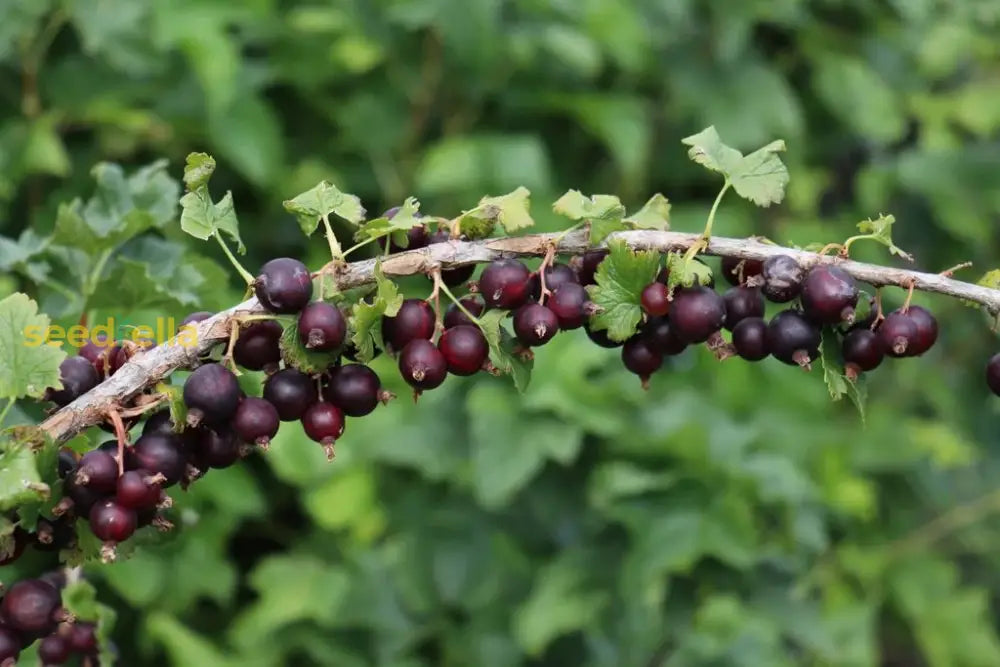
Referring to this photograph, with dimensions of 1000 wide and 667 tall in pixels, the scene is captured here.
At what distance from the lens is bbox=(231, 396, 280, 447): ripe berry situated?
2.99 ft

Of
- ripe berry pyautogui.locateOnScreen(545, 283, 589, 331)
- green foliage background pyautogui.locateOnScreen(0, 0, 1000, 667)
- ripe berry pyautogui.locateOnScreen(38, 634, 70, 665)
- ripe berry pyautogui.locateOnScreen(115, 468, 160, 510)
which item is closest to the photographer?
ripe berry pyautogui.locateOnScreen(115, 468, 160, 510)

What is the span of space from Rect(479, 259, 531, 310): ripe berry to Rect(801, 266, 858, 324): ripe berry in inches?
9.0

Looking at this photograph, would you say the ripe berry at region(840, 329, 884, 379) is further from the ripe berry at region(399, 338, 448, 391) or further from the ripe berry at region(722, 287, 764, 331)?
the ripe berry at region(399, 338, 448, 391)

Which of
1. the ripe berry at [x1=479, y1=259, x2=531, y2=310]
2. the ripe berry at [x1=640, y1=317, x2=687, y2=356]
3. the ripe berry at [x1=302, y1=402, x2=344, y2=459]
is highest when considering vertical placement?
the ripe berry at [x1=479, y1=259, x2=531, y2=310]

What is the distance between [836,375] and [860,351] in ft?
0.09

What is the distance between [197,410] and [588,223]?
0.36m

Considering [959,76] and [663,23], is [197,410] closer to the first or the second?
[663,23]

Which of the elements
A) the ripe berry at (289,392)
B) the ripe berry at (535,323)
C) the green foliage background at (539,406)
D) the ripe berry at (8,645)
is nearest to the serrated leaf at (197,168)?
the ripe berry at (289,392)

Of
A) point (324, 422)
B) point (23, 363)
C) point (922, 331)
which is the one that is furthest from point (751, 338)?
point (23, 363)

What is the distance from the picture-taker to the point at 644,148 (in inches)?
111

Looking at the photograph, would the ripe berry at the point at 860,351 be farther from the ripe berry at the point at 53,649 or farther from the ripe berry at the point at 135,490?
the ripe berry at the point at 53,649

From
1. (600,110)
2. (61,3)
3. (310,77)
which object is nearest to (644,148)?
(600,110)

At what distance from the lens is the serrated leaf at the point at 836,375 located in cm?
99

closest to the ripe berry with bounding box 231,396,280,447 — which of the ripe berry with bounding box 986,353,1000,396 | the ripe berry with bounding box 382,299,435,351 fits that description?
the ripe berry with bounding box 382,299,435,351
